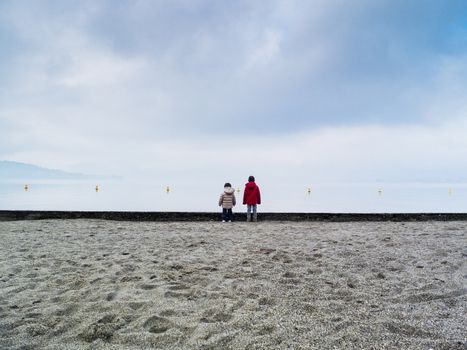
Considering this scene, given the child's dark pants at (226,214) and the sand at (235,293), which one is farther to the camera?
the child's dark pants at (226,214)

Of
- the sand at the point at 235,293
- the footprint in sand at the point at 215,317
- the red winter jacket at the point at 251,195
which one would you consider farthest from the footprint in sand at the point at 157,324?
the red winter jacket at the point at 251,195

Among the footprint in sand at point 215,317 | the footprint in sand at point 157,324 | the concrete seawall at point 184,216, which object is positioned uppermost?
the concrete seawall at point 184,216

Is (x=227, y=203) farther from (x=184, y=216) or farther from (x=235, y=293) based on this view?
(x=235, y=293)

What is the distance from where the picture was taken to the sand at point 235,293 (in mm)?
3238

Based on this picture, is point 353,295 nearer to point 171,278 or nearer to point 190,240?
point 171,278

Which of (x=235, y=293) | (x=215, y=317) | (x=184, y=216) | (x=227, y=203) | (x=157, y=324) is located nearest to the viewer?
(x=157, y=324)

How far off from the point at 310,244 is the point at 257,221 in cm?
443

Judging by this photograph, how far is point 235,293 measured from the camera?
4242 millimetres

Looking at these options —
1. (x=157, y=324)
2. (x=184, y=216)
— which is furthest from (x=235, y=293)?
(x=184, y=216)

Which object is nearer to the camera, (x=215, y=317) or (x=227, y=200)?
(x=215, y=317)

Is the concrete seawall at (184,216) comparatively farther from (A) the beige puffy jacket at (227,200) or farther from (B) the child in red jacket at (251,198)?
(A) the beige puffy jacket at (227,200)

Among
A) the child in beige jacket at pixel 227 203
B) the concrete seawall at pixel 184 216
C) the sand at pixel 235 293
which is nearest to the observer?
the sand at pixel 235 293

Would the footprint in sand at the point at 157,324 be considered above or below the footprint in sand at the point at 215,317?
below

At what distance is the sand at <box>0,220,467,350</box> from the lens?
10.6 ft
